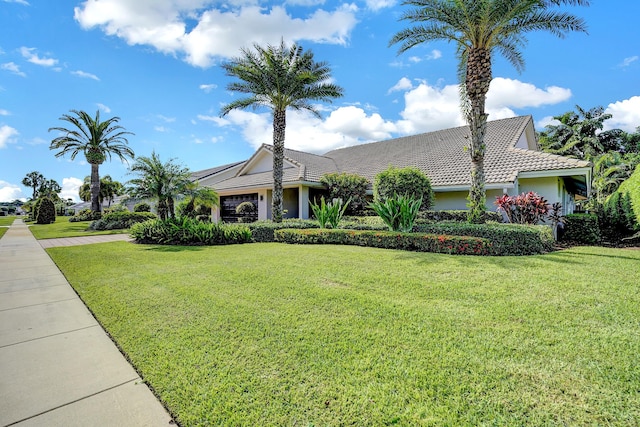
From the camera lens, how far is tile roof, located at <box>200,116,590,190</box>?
13211 millimetres

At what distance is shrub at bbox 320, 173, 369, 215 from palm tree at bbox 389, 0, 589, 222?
7.16 meters

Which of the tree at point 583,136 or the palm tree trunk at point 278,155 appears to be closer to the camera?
the palm tree trunk at point 278,155

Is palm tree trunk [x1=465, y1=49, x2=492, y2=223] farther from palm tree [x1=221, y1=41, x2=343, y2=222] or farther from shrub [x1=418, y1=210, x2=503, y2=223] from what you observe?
palm tree [x1=221, y1=41, x2=343, y2=222]

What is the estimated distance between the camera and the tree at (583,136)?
Result: 101ft

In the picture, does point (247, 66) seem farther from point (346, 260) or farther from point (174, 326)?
point (174, 326)

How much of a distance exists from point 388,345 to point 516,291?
2982 millimetres

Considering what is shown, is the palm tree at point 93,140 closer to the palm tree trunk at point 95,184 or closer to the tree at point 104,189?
the palm tree trunk at point 95,184

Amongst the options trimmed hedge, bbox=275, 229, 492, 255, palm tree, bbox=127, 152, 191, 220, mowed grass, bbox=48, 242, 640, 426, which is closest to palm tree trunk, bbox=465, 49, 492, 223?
trimmed hedge, bbox=275, 229, 492, 255

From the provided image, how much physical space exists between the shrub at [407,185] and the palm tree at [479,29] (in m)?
3.21

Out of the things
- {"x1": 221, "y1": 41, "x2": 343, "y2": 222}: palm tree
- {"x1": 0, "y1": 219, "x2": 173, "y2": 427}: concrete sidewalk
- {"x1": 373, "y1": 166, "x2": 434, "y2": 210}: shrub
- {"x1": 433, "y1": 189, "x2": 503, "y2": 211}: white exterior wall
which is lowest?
{"x1": 0, "y1": 219, "x2": 173, "y2": 427}: concrete sidewalk

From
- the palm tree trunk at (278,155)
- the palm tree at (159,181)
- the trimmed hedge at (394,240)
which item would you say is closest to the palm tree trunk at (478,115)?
the trimmed hedge at (394,240)

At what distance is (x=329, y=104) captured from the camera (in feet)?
49.9

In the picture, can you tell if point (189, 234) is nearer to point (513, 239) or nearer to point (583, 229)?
point (513, 239)

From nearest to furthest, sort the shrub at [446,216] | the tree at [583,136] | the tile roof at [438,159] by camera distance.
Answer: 1. the shrub at [446,216]
2. the tile roof at [438,159]
3. the tree at [583,136]
